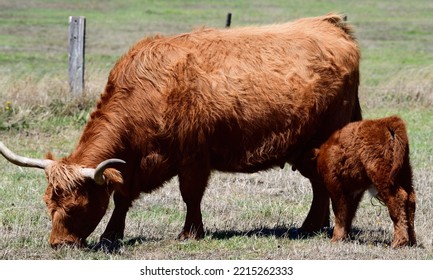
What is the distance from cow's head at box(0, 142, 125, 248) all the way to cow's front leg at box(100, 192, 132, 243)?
50cm

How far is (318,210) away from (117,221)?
207cm

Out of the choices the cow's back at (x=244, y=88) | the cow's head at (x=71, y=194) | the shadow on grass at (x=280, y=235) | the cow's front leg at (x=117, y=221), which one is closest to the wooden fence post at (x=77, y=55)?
the cow's back at (x=244, y=88)

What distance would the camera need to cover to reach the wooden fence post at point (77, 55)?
51.5ft

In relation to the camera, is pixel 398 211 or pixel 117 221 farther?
pixel 117 221

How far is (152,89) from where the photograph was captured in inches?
341

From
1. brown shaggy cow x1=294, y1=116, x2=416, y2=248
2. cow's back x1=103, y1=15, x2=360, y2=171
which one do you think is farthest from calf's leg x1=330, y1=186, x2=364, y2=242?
cow's back x1=103, y1=15, x2=360, y2=171

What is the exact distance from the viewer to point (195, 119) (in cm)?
860

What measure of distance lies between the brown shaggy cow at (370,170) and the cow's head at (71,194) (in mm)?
2099

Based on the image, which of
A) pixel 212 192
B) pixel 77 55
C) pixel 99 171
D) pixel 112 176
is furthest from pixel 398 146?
pixel 77 55

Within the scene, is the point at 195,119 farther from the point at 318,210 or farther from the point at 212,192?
the point at 212,192

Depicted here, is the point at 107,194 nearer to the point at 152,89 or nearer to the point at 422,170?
the point at 152,89

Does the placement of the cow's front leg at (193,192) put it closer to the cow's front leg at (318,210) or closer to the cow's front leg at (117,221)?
the cow's front leg at (117,221)

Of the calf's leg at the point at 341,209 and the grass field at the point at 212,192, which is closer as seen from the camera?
the grass field at the point at 212,192

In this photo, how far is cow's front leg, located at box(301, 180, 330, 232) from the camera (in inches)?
364
